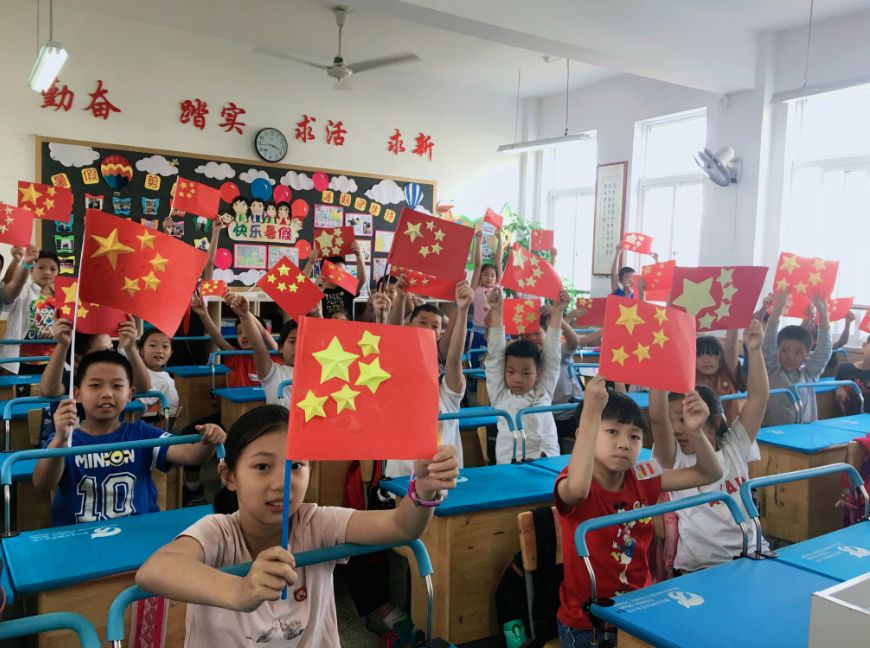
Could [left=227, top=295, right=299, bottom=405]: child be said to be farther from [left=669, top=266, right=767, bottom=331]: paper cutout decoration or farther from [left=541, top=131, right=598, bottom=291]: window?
[left=541, top=131, right=598, bottom=291]: window

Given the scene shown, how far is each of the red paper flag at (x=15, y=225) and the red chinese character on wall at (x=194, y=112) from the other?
3105 millimetres

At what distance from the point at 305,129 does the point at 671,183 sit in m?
4.23

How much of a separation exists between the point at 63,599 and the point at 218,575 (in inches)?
28.9

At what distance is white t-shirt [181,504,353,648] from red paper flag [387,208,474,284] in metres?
2.04

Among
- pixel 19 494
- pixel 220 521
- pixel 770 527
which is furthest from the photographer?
pixel 770 527

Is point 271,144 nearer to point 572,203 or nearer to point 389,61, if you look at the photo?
point 389,61

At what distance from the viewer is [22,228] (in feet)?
14.2

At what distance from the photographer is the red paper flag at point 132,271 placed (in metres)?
1.98

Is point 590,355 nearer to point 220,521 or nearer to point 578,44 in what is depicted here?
point 578,44

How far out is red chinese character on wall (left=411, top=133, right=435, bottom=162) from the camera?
28.9ft

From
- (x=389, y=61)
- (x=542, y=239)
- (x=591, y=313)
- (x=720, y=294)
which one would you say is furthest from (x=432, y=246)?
(x=542, y=239)

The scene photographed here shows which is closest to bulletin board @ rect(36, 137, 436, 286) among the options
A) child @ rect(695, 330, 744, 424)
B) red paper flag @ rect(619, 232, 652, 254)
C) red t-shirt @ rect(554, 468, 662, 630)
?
red paper flag @ rect(619, 232, 652, 254)

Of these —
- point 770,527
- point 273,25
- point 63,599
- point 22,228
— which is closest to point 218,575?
point 63,599

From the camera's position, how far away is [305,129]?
26.0 ft
